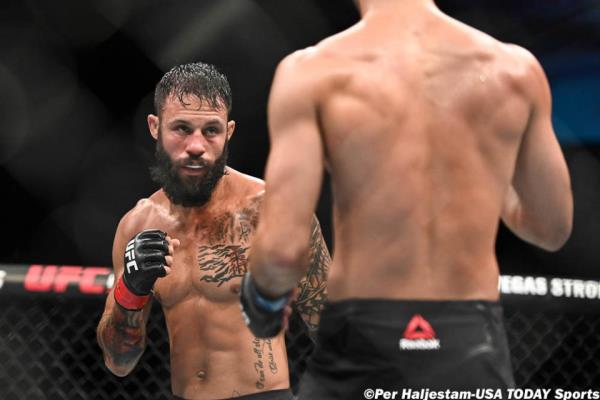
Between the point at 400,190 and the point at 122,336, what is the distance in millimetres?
1286

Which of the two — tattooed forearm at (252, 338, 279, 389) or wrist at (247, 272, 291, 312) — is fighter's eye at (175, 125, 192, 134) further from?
wrist at (247, 272, 291, 312)

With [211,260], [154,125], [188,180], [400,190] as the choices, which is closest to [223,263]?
[211,260]

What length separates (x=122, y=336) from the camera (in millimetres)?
2385

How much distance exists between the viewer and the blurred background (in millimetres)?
4035

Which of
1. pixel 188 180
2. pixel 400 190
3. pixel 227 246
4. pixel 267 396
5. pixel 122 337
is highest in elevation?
pixel 400 190

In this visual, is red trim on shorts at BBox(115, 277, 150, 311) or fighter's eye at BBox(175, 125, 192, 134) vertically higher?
fighter's eye at BBox(175, 125, 192, 134)

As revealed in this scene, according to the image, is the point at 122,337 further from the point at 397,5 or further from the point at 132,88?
the point at 132,88

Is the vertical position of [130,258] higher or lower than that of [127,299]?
higher

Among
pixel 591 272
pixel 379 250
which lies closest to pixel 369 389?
pixel 379 250

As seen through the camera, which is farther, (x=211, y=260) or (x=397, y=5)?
(x=211, y=260)

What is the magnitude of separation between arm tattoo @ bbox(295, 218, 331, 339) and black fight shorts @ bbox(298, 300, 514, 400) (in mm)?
986

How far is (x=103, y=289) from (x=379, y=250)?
168 centimetres

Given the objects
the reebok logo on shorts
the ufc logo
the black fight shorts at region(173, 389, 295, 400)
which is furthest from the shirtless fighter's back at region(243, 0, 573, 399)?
the black fight shorts at region(173, 389, 295, 400)

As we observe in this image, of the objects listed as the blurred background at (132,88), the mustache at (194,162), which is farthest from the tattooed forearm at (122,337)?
the blurred background at (132,88)
